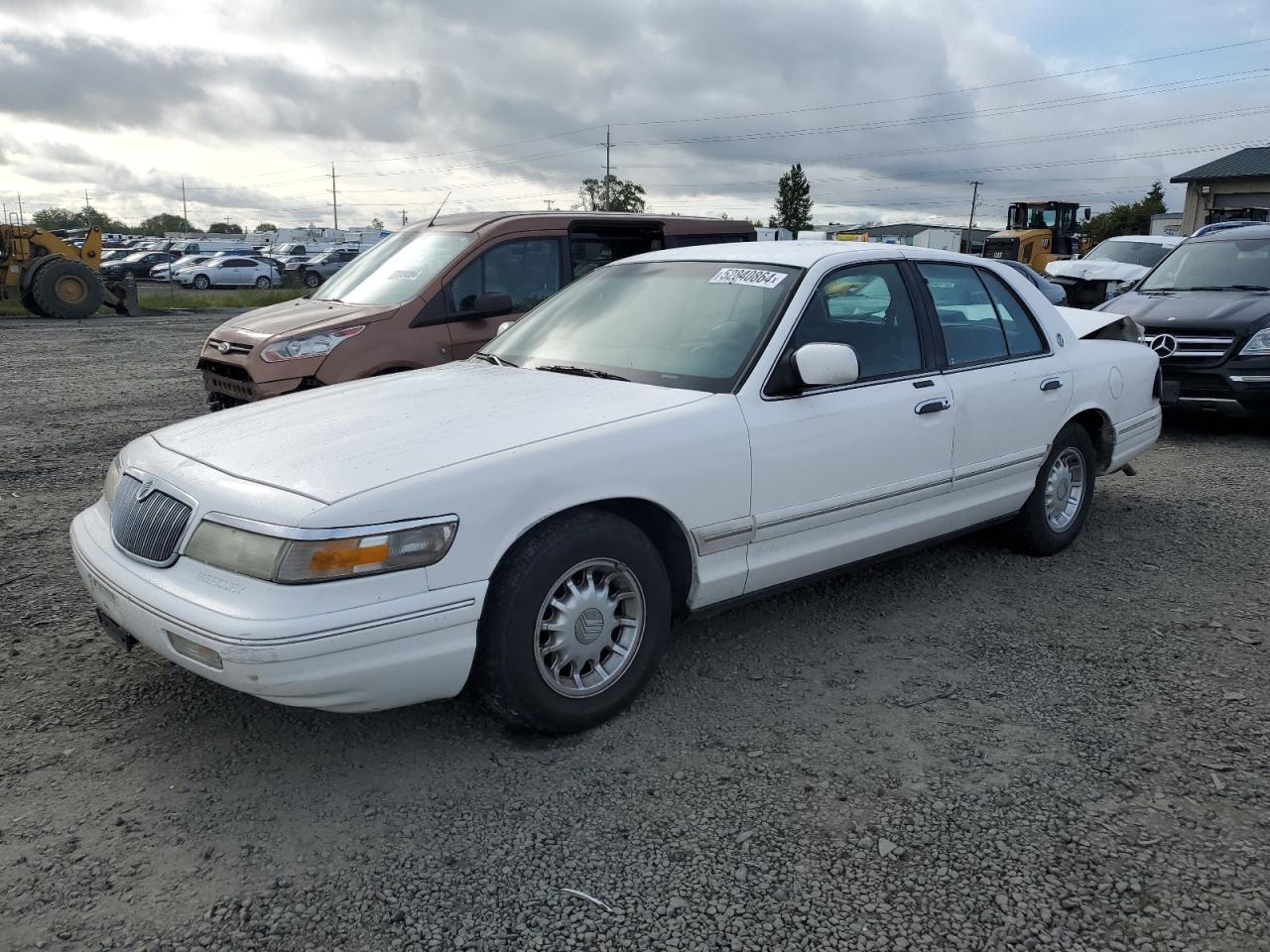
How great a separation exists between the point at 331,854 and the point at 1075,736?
238cm

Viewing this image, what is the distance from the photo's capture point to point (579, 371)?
13.5 feet

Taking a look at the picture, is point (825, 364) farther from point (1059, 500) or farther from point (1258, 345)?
point (1258, 345)

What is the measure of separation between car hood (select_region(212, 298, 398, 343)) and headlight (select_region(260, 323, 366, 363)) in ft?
0.22

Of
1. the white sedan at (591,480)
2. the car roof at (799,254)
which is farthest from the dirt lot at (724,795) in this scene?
the car roof at (799,254)

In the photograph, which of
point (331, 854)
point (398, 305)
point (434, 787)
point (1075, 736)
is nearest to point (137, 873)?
point (331, 854)

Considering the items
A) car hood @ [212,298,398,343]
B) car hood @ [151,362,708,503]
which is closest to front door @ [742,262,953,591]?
car hood @ [151,362,708,503]

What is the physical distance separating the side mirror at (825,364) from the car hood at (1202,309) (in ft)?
20.1

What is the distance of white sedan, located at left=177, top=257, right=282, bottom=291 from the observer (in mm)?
37125

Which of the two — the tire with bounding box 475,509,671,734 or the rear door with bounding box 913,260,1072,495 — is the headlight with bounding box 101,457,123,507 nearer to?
the tire with bounding box 475,509,671,734

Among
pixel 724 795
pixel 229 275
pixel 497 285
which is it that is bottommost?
pixel 724 795

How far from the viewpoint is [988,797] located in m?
3.07

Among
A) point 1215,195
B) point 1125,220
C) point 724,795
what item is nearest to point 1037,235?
point 724,795

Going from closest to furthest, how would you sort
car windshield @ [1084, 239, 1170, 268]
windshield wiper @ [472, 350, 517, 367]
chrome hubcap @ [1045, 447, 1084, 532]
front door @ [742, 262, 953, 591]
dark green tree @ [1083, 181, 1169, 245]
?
front door @ [742, 262, 953, 591]
windshield wiper @ [472, 350, 517, 367]
chrome hubcap @ [1045, 447, 1084, 532]
car windshield @ [1084, 239, 1170, 268]
dark green tree @ [1083, 181, 1169, 245]

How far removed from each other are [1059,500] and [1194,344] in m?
4.14
